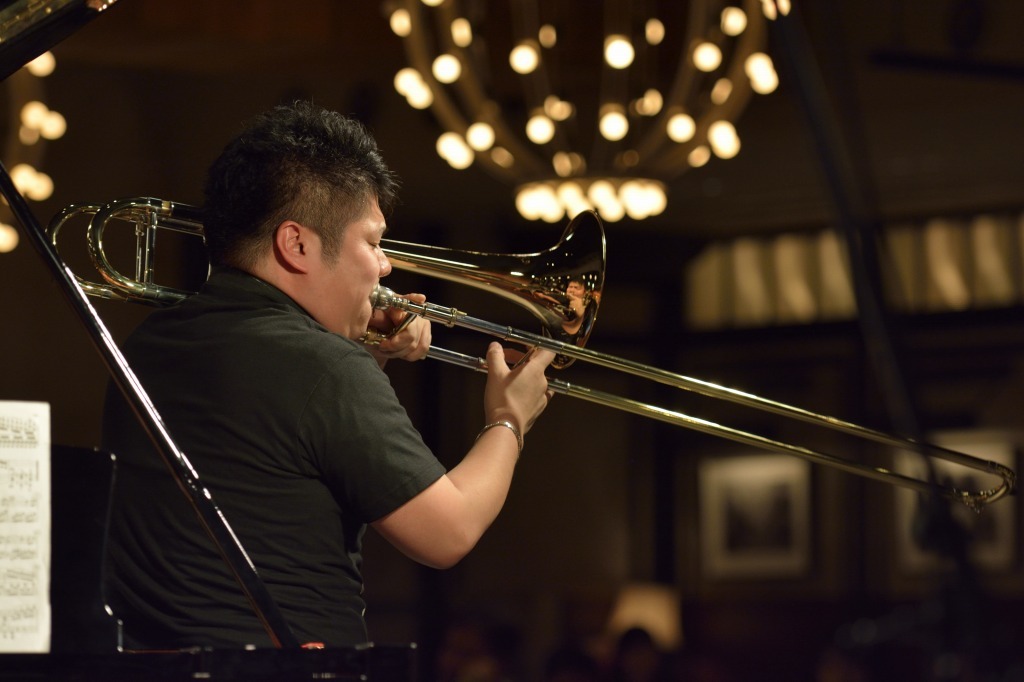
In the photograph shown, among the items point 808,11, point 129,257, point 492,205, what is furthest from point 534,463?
point 808,11

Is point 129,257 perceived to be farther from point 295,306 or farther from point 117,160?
point 295,306

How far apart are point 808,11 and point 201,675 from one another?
18.6 ft

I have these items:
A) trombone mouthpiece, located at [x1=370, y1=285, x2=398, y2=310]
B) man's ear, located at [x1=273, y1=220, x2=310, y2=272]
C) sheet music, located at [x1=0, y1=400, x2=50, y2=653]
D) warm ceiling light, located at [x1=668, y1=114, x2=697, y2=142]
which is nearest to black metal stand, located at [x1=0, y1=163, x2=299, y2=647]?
sheet music, located at [x1=0, y1=400, x2=50, y2=653]

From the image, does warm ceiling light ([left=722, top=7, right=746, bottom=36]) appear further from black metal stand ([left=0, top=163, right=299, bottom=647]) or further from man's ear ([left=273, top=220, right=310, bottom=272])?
black metal stand ([left=0, top=163, right=299, bottom=647])

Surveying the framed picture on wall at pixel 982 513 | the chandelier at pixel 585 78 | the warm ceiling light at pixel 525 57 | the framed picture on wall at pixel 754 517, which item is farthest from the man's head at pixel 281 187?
the framed picture on wall at pixel 754 517

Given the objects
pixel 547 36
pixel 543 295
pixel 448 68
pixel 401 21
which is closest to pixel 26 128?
pixel 401 21

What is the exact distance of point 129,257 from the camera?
24.1 ft

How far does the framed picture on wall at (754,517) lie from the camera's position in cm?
785

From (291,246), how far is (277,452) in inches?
13.2

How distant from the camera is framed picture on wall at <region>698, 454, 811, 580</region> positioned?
7.85 m

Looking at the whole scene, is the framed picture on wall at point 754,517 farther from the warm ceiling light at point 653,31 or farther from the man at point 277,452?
the man at point 277,452

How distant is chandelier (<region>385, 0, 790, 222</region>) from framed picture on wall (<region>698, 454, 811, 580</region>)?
2.17m

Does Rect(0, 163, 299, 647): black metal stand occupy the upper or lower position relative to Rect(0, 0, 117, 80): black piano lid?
lower

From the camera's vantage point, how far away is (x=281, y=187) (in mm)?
2100
